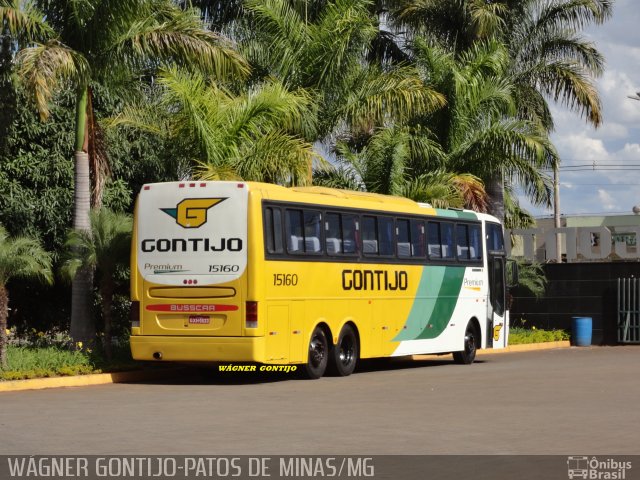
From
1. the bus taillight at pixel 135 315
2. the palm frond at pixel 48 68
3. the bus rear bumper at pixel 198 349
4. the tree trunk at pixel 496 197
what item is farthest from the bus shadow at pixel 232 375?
the tree trunk at pixel 496 197

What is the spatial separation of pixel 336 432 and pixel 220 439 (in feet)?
4.26

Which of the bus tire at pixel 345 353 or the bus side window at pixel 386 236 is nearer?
the bus tire at pixel 345 353

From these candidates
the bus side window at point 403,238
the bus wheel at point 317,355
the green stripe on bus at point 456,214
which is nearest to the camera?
the bus wheel at point 317,355

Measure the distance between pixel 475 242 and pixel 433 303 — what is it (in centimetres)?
242

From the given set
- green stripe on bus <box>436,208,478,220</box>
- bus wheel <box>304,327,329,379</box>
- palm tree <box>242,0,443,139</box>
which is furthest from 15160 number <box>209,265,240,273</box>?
palm tree <box>242,0,443,139</box>

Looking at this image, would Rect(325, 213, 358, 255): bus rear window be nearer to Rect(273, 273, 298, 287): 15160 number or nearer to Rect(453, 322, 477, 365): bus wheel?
Rect(273, 273, 298, 287): 15160 number

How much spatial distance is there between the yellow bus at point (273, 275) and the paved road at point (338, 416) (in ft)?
2.38

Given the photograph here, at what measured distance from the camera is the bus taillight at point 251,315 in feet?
67.8

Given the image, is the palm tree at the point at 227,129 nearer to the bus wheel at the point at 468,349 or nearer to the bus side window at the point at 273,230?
the bus side window at the point at 273,230

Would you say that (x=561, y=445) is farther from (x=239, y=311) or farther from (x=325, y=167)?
(x=325, y=167)

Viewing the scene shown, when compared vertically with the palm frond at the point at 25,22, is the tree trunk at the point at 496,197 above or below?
below

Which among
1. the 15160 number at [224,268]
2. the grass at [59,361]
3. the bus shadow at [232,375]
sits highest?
the 15160 number at [224,268]

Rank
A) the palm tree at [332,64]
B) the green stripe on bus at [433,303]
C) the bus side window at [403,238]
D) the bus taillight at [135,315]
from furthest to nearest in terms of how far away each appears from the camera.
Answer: the palm tree at [332,64] → the green stripe on bus at [433,303] → the bus side window at [403,238] → the bus taillight at [135,315]

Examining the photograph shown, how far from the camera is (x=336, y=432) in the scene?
13.2m
